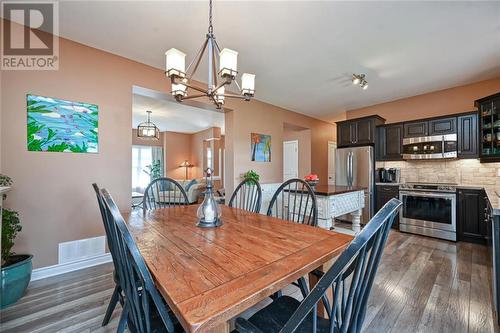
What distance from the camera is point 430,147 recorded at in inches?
157

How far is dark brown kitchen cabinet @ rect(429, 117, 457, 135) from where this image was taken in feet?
12.3

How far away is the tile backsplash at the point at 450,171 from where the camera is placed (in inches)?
139

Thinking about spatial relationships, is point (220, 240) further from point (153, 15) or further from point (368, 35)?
point (368, 35)

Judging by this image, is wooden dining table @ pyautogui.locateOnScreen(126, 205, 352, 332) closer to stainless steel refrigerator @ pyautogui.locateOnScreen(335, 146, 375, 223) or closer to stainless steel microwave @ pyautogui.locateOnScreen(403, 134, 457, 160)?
stainless steel refrigerator @ pyautogui.locateOnScreen(335, 146, 375, 223)

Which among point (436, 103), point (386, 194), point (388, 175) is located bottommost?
point (386, 194)

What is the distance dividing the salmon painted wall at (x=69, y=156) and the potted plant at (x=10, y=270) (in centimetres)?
36

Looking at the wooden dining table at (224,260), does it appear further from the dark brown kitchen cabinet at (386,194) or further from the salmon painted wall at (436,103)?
the salmon painted wall at (436,103)

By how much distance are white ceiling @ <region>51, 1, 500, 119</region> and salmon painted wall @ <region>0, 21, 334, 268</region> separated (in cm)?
29

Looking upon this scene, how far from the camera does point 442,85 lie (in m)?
3.86

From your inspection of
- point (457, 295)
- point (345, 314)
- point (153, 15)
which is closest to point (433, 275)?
point (457, 295)

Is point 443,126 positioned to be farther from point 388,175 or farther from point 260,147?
point 260,147

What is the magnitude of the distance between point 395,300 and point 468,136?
11.3 ft

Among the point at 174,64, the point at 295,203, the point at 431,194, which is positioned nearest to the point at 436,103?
the point at 431,194

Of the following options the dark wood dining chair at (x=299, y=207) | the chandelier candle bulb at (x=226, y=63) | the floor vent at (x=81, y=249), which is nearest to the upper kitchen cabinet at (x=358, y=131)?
the dark wood dining chair at (x=299, y=207)
